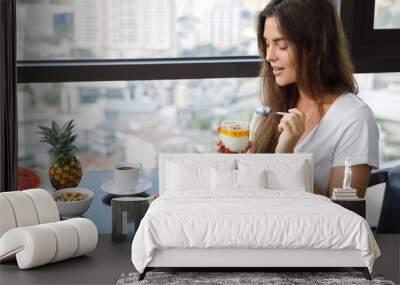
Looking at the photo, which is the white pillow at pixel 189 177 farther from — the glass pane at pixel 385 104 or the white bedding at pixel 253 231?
the glass pane at pixel 385 104

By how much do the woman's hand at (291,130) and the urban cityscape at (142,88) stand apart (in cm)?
67

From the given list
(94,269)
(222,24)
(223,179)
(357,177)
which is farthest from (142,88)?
(94,269)

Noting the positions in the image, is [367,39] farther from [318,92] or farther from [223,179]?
[223,179]

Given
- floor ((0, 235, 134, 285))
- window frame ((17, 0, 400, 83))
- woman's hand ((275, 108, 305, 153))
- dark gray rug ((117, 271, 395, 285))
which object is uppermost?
window frame ((17, 0, 400, 83))

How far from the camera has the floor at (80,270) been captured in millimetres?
4414

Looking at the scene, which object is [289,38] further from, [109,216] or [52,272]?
[52,272]

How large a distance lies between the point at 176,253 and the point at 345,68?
2077 millimetres

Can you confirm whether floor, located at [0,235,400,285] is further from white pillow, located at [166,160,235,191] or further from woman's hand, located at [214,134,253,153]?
woman's hand, located at [214,134,253,153]

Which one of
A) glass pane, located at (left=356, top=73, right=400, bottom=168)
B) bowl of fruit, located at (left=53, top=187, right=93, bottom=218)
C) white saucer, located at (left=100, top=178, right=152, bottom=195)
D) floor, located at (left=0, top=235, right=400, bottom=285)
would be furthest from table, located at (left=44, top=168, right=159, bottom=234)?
glass pane, located at (left=356, top=73, right=400, bottom=168)

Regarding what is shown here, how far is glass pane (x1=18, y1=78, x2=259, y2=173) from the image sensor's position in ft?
20.5

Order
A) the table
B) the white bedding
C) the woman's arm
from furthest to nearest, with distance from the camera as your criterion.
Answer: the table → the woman's arm → the white bedding

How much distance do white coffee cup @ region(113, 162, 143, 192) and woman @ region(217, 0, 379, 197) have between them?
38.3 inches

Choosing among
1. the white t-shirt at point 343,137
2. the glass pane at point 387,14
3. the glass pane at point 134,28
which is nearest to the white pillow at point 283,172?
the white t-shirt at point 343,137

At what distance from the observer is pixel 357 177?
5547 mm
